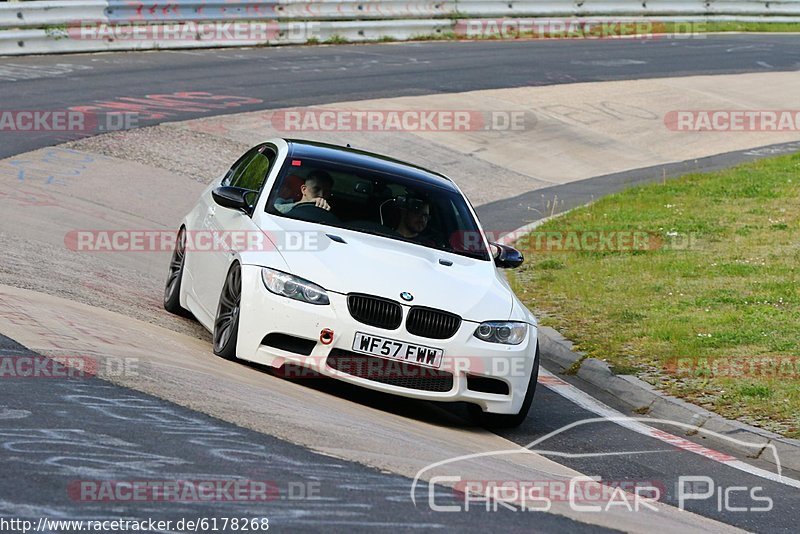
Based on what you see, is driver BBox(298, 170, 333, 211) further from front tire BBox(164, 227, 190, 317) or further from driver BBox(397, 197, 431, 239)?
front tire BBox(164, 227, 190, 317)

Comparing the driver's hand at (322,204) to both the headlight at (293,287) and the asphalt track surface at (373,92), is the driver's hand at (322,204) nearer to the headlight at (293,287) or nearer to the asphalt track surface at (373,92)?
the headlight at (293,287)

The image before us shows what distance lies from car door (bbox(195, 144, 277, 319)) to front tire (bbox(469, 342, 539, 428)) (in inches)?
80.2

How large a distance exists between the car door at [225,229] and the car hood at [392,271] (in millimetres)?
327

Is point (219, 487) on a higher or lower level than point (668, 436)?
higher

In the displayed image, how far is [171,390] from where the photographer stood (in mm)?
7488

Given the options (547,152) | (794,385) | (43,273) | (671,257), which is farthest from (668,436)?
(547,152)

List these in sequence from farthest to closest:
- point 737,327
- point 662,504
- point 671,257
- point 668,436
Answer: point 671,257
point 737,327
point 668,436
point 662,504

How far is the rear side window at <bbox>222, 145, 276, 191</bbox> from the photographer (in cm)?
1027

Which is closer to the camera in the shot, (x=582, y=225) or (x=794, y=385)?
(x=794, y=385)

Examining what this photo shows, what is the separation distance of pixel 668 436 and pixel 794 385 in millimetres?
1378

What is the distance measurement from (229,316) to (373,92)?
16393mm

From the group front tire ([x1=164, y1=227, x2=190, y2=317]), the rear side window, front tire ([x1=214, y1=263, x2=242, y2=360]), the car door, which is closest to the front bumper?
front tire ([x1=214, y1=263, x2=242, y2=360])

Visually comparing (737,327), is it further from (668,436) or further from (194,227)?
(194,227)

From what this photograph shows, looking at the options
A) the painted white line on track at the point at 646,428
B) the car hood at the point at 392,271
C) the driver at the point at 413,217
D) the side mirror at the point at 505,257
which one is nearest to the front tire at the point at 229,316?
the car hood at the point at 392,271
